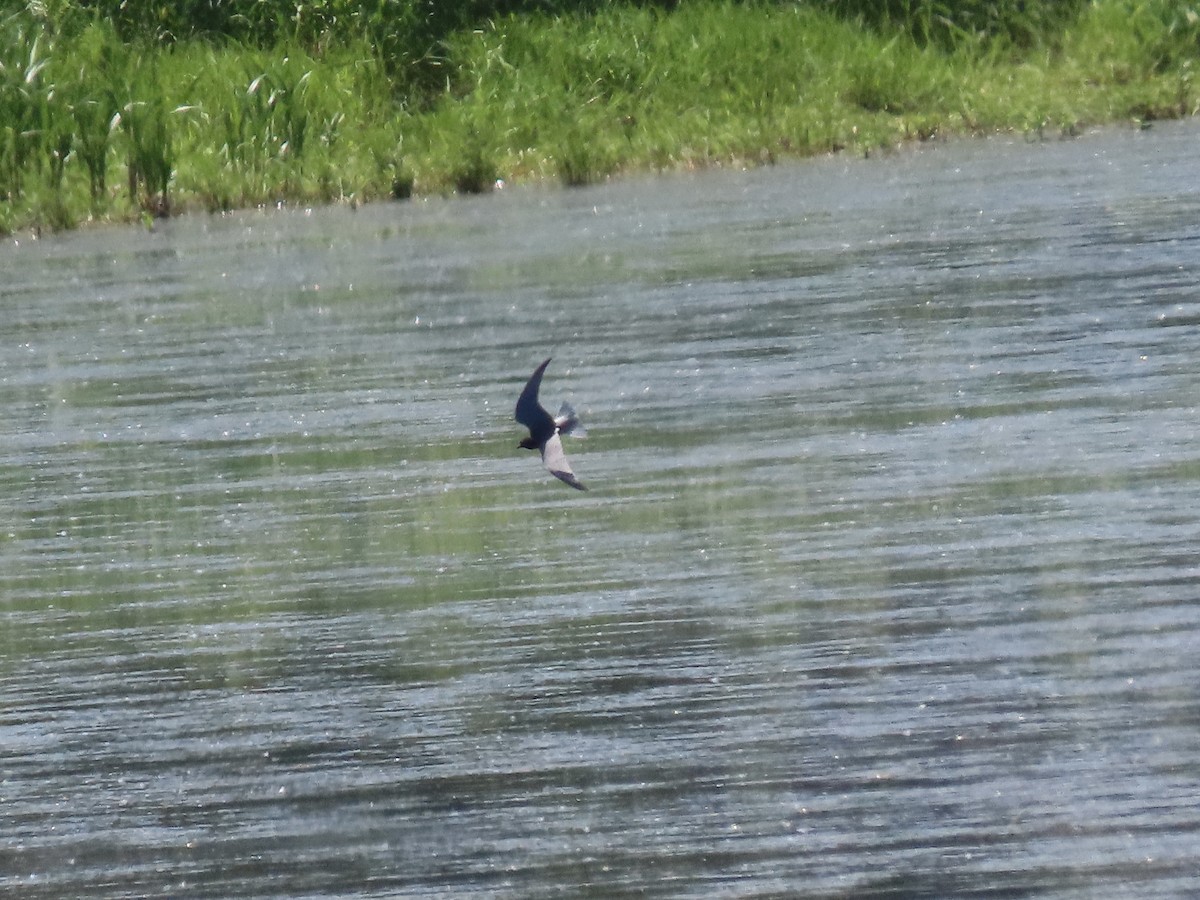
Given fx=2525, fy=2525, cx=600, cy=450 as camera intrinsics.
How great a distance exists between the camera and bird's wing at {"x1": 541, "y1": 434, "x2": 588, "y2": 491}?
5.40 m

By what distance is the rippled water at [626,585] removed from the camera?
3.94 meters

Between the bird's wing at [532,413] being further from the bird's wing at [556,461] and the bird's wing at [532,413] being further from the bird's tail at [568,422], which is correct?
A: the bird's tail at [568,422]

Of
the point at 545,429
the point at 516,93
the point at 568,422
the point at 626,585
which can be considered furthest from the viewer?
the point at 516,93

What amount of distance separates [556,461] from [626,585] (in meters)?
0.32

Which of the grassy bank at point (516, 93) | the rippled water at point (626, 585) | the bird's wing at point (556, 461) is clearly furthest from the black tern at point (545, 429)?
the grassy bank at point (516, 93)

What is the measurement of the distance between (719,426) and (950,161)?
8.09m

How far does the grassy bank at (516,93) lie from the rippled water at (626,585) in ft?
14.0

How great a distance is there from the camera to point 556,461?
18.2 ft

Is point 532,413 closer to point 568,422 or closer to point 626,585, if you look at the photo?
point 568,422

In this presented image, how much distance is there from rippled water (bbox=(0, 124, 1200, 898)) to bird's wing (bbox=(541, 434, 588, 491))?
0.86 ft

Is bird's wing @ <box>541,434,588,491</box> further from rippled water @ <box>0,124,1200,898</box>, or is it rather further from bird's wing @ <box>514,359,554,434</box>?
rippled water @ <box>0,124,1200,898</box>

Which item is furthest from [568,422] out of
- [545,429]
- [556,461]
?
[545,429]

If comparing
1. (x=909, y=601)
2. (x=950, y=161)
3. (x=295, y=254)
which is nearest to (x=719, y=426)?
(x=909, y=601)

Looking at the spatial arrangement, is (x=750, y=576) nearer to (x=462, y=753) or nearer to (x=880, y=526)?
(x=880, y=526)
